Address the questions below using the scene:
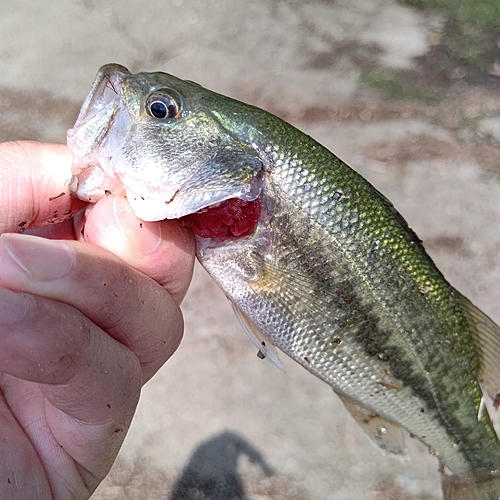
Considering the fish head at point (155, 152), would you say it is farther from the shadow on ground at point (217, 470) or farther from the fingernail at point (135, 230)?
the shadow on ground at point (217, 470)

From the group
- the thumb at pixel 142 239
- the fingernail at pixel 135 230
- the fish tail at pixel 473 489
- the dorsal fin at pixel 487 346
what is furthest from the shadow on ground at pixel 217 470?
the fingernail at pixel 135 230

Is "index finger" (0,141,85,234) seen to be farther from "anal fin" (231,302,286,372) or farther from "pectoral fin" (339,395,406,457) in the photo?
"pectoral fin" (339,395,406,457)

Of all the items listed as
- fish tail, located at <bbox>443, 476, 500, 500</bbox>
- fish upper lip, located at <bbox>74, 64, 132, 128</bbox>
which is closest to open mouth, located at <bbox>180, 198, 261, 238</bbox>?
fish upper lip, located at <bbox>74, 64, 132, 128</bbox>

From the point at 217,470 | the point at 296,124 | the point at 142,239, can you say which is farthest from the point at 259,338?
the point at 296,124

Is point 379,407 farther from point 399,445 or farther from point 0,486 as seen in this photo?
point 0,486

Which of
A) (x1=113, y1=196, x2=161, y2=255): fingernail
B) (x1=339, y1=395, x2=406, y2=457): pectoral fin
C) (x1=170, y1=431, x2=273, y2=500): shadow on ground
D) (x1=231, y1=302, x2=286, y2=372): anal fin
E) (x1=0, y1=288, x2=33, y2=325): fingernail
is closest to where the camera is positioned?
(x1=0, y1=288, x2=33, y2=325): fingernail

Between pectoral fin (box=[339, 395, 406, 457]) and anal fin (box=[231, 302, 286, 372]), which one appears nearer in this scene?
anal fin (box=[231, 302, 286, 372])

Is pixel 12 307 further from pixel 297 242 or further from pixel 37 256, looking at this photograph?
pixel 297 242
